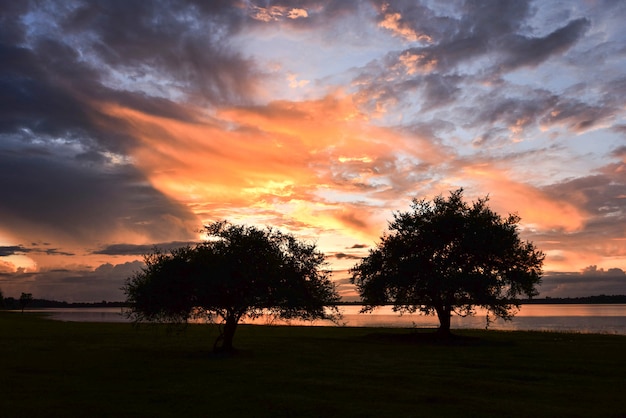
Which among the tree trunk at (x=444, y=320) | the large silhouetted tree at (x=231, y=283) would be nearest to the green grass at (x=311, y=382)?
the large silhouetted tree at (x=231, y=283)

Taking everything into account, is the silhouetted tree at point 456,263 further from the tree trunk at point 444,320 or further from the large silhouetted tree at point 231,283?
the large silhouetted tree at point 231,283

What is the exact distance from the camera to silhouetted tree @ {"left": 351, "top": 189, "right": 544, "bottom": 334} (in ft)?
203

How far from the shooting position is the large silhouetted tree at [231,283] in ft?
143

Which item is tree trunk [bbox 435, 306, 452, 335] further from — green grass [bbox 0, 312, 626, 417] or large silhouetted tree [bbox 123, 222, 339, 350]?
large silhouetted tree [bbox 123, 222, 339, 350]

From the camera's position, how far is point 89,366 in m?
35.8

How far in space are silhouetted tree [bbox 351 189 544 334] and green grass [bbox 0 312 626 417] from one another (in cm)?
1244

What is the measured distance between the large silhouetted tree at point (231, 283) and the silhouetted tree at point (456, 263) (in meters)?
20.5

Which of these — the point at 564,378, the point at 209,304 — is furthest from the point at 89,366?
the point at 564,378

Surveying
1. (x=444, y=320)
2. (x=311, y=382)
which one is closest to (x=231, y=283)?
(x=311, y=382)

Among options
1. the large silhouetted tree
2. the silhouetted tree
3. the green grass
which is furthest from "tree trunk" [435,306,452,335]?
the large silhouetted tree

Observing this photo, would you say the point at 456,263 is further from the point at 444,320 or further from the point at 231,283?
the point at 231,283

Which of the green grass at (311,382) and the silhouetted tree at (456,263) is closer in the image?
the green grass at (311,382)

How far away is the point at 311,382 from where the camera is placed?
29.1 m

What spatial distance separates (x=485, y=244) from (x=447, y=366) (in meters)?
28.3
